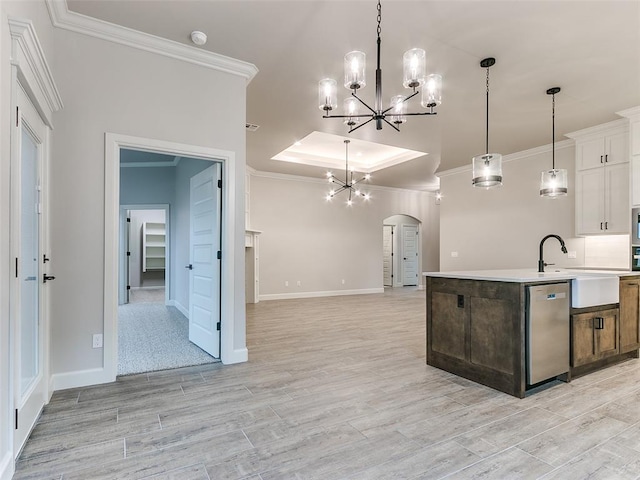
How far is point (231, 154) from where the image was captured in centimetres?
358

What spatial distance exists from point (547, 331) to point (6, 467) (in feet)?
11.7

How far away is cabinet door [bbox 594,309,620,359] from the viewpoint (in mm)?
3318

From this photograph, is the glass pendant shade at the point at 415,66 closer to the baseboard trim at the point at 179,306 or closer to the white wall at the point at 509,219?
the white wall at the point at 509,219

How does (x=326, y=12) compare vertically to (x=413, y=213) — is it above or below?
above

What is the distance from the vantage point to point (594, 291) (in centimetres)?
322

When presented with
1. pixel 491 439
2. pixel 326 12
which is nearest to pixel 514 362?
pixel 491 439

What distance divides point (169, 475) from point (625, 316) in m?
4.32

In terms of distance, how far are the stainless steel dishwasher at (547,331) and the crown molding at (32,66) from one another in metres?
3.61

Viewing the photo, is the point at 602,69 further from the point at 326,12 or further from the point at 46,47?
the point at 46,47

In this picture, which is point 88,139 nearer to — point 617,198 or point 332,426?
point 332,426

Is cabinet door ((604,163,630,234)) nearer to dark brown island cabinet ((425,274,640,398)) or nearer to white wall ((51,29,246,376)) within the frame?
dark brown island cabinet ((425,274,640,398))

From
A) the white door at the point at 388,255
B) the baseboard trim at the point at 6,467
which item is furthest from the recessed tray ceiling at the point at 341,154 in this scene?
the baseboard trim at the point at 6,467

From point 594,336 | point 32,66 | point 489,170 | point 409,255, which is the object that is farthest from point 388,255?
point 32,66

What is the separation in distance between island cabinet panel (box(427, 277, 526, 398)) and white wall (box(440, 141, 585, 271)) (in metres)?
3.76
